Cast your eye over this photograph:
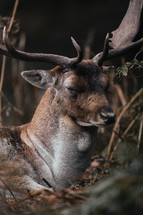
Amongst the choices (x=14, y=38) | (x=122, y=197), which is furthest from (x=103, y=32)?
(x=122, y=197)

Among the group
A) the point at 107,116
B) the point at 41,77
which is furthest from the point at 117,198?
the point at 41,77

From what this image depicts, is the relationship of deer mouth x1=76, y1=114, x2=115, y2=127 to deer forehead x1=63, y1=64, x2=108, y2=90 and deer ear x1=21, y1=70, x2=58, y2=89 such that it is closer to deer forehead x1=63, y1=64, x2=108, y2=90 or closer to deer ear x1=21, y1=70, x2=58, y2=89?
deer forehead x1=63, y1=64, x2=108, y2=90

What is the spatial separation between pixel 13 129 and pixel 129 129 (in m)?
2.00

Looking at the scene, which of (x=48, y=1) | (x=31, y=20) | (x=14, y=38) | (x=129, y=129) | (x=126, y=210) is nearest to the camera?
(x=126, y=210)

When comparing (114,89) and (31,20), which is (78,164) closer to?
(114,89)

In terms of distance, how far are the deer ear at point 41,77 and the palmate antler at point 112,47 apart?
0.15 metres

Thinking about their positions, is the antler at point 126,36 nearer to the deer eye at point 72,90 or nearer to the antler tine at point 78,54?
the antler tine at point 78,54

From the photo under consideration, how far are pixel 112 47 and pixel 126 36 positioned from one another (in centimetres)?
22

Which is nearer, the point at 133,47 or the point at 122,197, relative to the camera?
the point at 122,197

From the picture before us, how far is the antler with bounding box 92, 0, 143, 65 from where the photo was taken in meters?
3.99

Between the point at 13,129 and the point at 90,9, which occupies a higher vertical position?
the point at 90,9

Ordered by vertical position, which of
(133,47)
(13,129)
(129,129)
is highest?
(133,47)

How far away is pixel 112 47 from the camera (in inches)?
165

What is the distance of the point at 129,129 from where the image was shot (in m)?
5.28
